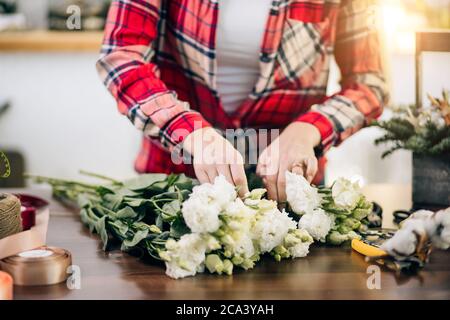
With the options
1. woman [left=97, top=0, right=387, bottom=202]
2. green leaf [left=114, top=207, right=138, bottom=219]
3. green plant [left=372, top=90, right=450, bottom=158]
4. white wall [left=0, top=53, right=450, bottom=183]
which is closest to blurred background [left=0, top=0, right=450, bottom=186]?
white wall [left=0, top=53, right=450, bottom=183]

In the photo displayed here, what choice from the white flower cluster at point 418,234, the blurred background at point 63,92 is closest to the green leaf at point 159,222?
the white flower cluster at point 418,234

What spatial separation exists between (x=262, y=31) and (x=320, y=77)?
0.21 m

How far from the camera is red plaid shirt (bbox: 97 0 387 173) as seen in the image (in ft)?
4.15

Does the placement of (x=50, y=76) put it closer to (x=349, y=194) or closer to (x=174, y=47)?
(x=174, y=47)

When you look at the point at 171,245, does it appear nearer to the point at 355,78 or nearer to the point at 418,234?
the point at 418,234

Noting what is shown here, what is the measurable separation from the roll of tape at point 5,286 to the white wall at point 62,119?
2.69m

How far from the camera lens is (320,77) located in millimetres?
1522

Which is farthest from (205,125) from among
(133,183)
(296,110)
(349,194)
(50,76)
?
(50,76)

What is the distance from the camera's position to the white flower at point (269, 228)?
2.99 ft

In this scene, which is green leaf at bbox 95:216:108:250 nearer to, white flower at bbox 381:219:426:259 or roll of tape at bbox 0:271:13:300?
roll of tape at bbox 0:271:13:300

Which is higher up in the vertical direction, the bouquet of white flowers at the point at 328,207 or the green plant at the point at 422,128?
the green plant at the point at 422,128

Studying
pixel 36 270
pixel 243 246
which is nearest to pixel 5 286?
pixel 36 270

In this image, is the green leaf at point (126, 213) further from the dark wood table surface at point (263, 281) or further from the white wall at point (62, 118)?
the white wall at point (62, 118)
